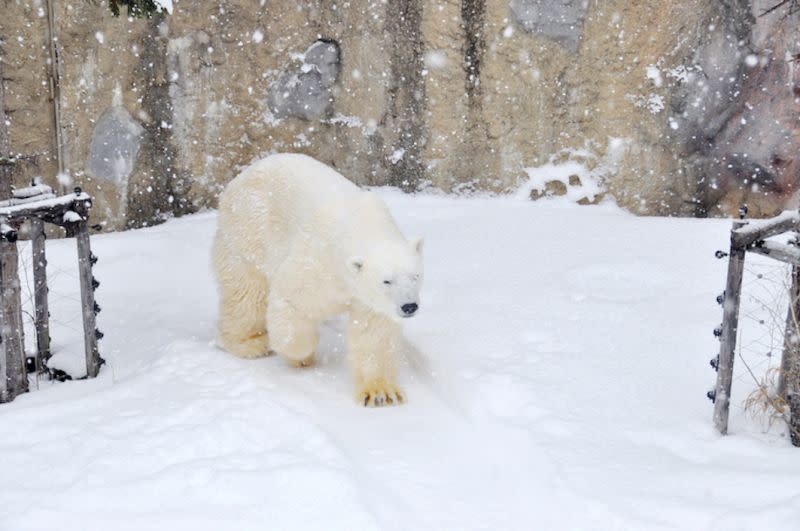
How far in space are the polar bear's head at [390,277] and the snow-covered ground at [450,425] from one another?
2.10 feet

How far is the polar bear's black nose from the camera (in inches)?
161

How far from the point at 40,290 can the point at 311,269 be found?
6.27 feet

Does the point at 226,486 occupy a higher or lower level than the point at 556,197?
lower

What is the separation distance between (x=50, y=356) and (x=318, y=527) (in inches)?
129

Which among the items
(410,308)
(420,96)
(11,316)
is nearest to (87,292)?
(11,316)

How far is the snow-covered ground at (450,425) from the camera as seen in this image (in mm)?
3137

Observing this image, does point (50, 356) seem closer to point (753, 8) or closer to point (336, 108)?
point (336, 108)

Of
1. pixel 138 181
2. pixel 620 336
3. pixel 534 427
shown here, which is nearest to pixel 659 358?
pixel 620 336

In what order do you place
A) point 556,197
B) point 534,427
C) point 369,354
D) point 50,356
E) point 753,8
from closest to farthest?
point 534,427
point 369,354
point 50,356
point 753,8
point 556,197

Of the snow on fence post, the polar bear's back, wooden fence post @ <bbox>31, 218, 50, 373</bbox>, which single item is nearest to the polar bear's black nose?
the polar bear's back

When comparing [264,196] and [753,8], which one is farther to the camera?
[753,8]

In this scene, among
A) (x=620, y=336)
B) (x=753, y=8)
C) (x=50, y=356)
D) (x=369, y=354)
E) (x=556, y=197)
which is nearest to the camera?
(x=369, y=354)

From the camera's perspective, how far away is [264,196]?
5.21m

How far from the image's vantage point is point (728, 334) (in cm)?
374
